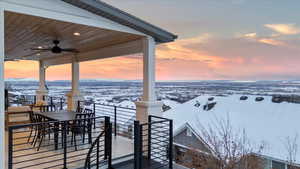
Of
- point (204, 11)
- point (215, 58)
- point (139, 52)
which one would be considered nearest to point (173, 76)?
point (215, 58)

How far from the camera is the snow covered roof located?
8.95m

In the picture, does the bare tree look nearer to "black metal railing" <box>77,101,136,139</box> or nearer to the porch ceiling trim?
"black metal railing" <box>77,101,136,139</box>

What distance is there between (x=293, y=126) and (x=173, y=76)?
642cm

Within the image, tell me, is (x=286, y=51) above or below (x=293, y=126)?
above

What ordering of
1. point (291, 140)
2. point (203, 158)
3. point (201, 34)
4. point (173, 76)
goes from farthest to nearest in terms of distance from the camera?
point (173, 76) < point (201, 34) < point (291, 140) < point (203, 158)

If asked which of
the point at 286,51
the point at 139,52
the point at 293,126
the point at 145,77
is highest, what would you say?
the point at 286,51

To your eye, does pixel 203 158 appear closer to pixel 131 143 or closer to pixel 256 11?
pixel 131 143

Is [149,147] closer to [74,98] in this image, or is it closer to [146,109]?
[146,109]

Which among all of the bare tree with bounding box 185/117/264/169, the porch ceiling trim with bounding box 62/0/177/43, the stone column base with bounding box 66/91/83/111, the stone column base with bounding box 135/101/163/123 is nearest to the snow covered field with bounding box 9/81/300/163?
the stone column base with bounding box 66/91/83/111

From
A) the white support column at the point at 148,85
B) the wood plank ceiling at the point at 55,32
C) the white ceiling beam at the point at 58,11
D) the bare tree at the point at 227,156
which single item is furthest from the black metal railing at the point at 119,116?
the bare tree at the point at 227,156

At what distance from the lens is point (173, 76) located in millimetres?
12648

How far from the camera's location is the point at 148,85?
4.86 metres

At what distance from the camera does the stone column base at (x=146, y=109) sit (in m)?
4.78

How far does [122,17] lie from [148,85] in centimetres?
161
